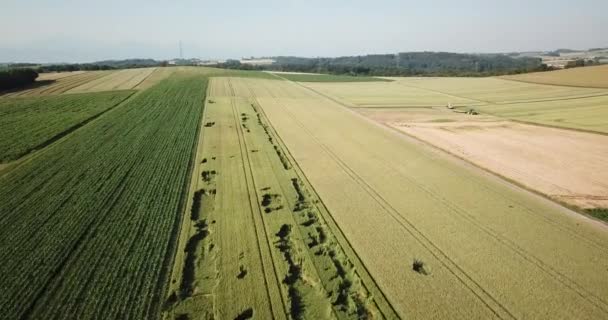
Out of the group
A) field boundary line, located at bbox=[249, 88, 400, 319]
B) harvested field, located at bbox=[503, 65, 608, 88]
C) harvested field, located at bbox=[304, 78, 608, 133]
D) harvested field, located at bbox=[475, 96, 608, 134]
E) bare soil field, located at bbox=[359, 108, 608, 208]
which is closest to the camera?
field boundary line, located at bbox=[249, 88, 400, 319]

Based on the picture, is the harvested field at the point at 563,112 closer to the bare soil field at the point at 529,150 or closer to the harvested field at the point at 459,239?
the bare soil field at the point at 529,150

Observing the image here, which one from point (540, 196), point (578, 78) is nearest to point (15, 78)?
point (540, 196)

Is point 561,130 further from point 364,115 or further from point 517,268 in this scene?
point 517,268

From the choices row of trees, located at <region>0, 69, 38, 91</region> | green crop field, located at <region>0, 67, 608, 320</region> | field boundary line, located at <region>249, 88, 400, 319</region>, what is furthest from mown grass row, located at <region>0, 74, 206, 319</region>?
row of trees, located at <region>0, 69, 38, 91</region>

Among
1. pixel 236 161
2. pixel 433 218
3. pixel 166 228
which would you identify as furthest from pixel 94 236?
pixel 433 218

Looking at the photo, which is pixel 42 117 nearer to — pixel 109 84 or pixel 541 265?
pixel 109 84

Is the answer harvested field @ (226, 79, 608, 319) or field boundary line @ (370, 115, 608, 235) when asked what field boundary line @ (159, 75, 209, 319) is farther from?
field boundary line @ (370, 115, 608, 235)
